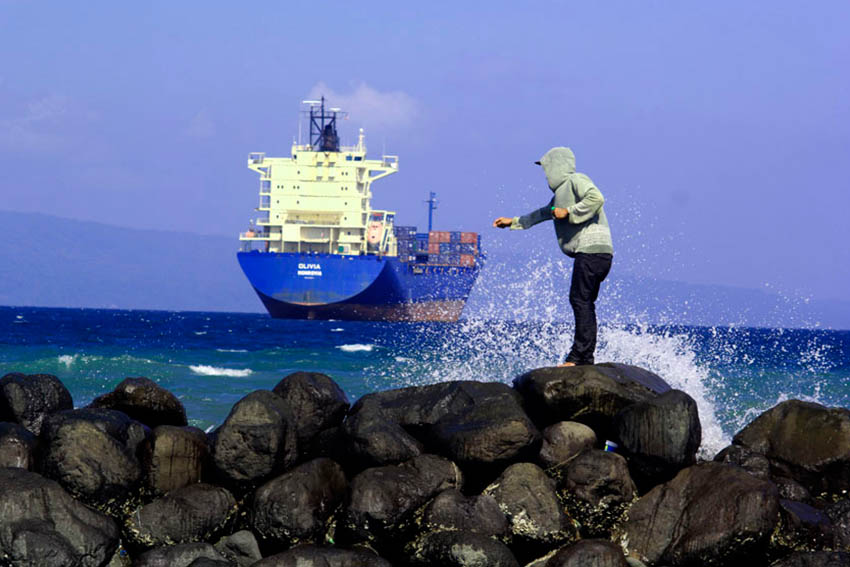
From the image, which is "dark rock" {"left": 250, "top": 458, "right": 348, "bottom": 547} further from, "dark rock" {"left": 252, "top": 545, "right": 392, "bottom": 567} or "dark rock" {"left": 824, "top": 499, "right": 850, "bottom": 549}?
"dark rock" {"left": 824, "top": 499, "right": 850, "bottom": 549}

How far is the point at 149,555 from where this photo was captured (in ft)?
19.8

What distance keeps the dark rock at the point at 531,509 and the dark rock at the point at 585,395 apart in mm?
831

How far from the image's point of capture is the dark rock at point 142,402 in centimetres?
736

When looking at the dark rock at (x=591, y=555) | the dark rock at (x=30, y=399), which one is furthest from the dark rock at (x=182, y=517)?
the dark rock at (x=591, y=555)

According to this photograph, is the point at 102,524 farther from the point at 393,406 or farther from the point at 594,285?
the point at 594,285

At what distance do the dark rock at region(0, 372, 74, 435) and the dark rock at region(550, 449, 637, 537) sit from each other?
11.7 ft

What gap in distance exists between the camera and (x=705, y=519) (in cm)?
626

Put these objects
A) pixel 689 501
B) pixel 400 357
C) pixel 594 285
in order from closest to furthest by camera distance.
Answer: pixel 689 501 → pixel 594 285 → pixel 400 357

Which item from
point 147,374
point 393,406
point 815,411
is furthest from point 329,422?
point 147,374

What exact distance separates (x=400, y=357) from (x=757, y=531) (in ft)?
68.9

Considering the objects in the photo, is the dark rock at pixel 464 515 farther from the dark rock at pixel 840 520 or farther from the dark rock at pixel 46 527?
the dark rock at pixel 840 520

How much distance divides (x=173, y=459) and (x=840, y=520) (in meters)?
4.14

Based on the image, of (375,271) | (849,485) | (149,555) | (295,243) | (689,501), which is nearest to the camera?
(149,555)

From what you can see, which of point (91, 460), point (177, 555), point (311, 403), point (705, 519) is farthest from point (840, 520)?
point (91, 460)
